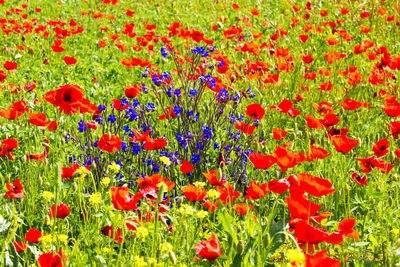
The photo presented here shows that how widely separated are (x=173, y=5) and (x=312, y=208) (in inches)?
304

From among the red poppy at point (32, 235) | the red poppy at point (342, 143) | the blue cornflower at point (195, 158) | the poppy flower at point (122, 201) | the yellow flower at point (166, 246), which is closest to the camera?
the yellow flower at point (166, 246)

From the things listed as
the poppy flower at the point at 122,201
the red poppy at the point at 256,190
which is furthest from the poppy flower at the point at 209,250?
the red poppy at the point at 256,190

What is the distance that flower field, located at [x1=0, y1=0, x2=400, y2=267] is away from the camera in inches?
66.7

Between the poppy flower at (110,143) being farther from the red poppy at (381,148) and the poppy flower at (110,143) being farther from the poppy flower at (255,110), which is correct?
the red poppy at (381,148)

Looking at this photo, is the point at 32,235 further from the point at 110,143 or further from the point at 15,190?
the point at 110,143

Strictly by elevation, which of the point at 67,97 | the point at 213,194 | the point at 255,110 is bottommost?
the point at 213,194

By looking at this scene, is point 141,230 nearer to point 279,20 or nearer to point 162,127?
point 162,127

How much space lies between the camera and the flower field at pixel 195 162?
170 centimetres

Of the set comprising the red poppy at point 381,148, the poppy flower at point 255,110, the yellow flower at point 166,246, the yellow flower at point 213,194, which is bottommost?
the red poppy at point 381,148

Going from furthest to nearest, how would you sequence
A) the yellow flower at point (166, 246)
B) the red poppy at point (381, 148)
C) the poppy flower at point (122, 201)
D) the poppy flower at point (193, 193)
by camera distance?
the red poppy at point (381, 148), the poppy flower at point (193, 193), the poppy flower at point (122, 201), the yellow flower at point (166, 246)

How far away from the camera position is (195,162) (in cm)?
276

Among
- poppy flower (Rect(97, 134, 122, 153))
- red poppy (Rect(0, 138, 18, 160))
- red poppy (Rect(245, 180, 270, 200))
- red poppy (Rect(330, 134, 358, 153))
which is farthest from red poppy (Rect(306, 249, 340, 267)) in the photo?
red poppy (Rect(0, 138, 18, 160))

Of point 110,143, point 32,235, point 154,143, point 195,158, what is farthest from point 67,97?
point 195,158

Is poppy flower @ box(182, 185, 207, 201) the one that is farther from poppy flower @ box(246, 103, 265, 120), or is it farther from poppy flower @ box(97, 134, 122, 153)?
poppy flower @ box(246, 103, 265, 120)
